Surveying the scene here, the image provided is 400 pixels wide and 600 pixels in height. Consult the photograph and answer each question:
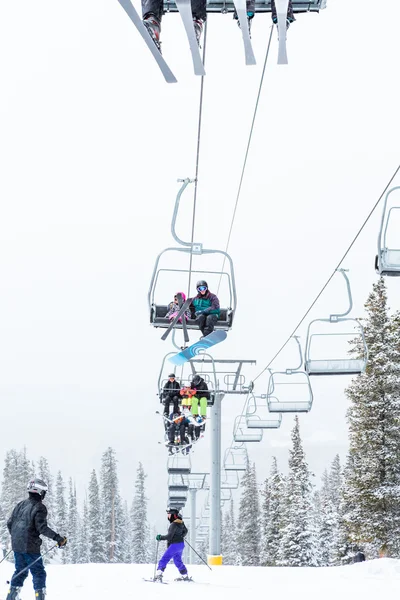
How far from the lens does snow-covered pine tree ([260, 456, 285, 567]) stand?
5019 centimetres

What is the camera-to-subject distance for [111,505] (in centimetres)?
7025

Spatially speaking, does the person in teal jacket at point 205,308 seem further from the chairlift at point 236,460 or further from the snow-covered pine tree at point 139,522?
the snow-covered pine tree at point 139,522

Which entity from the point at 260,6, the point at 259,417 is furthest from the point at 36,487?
the point at 259,417

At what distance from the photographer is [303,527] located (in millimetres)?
44875

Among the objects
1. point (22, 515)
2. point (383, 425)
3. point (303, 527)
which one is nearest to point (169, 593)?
point (22, 515)

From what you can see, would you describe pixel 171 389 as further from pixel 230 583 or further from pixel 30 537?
pixel 30 537

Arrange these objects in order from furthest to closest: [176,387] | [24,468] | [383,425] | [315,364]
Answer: [24,468], [383,425], [176,387], [315,364]

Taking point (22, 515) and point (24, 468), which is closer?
point (22, 515)

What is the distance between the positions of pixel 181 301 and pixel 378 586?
6131 mm

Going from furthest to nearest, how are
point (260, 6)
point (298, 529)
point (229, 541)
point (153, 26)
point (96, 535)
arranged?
point (229, 541)
point (96, 535)
point (298, 529)
point (260, 6)
point (153, 26)

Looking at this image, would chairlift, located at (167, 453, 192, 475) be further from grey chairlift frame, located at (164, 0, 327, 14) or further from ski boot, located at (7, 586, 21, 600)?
grey chairlift frame, located at (164, 0, 327, 14)

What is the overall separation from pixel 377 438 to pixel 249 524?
3486cm

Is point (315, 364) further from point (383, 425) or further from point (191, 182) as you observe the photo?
point (383, 425)

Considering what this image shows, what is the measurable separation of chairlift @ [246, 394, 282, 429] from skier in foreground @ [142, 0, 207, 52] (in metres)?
17.7
